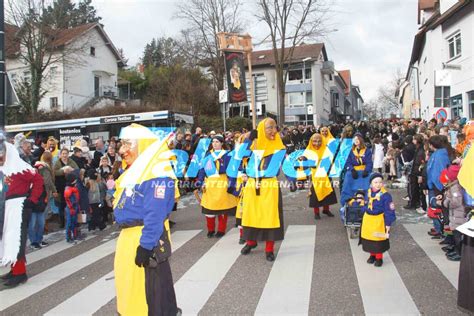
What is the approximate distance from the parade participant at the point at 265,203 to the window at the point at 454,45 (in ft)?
63.2

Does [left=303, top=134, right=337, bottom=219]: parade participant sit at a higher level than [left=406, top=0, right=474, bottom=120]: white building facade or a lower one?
lower

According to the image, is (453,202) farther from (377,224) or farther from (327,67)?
(327,67)

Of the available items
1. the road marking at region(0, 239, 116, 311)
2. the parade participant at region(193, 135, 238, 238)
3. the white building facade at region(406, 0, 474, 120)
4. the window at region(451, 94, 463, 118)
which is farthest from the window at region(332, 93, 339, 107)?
the road marking at region(0, 239, 116, 311)

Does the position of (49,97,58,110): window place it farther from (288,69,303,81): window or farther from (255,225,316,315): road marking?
(255,225,316,315): road marking

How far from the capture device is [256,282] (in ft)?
16.8

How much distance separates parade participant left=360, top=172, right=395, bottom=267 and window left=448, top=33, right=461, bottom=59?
1886cm

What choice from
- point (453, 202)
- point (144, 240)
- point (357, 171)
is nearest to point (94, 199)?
point (357, 171)

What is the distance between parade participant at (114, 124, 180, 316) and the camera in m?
2.98

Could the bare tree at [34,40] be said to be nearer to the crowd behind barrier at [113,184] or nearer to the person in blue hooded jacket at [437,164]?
the crowd behind barrier at [113,184]

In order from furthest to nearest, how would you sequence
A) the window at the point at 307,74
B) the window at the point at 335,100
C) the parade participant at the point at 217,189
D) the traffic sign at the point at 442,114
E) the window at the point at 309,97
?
1. the window at the point at 335,100
2. the window at the point at 307,74
3. the window at the point at 309,97
4. the traffic sign at the point at 442,114
5. the parade participant at the point at 217,189

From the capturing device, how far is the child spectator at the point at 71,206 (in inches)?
309

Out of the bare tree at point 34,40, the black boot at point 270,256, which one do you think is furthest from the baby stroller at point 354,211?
the bare tree at point 34,40

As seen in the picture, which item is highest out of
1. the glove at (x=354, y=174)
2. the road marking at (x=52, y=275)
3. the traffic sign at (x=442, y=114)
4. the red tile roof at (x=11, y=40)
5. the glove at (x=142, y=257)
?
the red tile roof at (x=11, y=40)

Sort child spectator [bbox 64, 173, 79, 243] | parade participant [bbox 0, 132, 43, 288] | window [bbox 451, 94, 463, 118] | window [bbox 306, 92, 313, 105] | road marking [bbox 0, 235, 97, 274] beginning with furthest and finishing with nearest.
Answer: window [bbox 306, 92, 313, 105] → window [bbox 451, 94, 463, 118] → child spectator [bbox 64, 173, 79, 243] → road marking [bbox 0, 235, 97, 274] → parade participant [bbox 0, 132, 43, 288]
